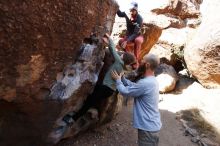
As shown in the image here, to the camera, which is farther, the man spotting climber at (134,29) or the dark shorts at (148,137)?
the man spotting climber at (134,29)

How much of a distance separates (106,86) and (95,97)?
60cm

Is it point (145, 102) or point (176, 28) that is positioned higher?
point (176, 28)

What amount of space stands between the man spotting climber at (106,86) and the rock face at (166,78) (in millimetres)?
4713

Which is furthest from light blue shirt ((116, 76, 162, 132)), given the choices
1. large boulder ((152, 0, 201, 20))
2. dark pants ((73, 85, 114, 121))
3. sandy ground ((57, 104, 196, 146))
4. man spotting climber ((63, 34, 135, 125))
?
large boulder ((152, 0, 201, 20))

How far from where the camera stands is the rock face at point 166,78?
1112 centimetres

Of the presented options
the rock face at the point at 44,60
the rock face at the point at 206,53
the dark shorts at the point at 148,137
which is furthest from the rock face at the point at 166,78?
the dark shorts at the point at 148,137

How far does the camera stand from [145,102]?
4.91 metres

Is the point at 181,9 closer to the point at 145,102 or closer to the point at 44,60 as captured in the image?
the point at 145,102

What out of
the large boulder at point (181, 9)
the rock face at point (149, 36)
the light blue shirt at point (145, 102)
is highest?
the large boulder at point (181, 9)

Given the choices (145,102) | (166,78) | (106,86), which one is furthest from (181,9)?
(145,102)

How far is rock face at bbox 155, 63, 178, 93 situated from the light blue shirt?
20.0 feet

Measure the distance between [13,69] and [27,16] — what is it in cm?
72

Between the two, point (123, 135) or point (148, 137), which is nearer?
point (148, 137)

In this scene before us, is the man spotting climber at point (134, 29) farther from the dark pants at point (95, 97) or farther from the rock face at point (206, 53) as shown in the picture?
the rock face at point (206, 53)
